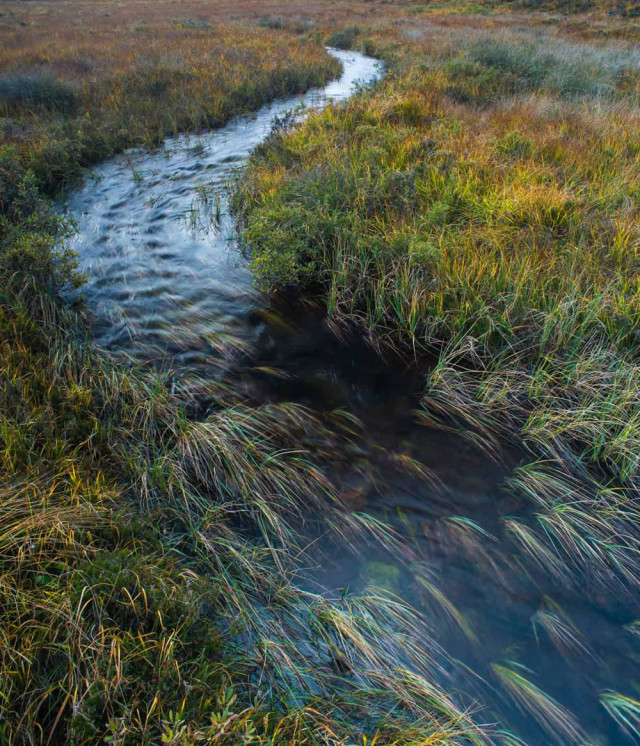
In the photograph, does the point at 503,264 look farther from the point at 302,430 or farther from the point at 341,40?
the point at 341,40

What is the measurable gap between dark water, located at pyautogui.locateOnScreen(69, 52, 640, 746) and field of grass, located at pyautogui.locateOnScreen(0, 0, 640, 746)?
18cm

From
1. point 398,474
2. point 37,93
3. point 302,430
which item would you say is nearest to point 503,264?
point 398,474

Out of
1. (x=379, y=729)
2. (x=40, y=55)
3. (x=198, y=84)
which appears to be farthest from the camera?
(x=40, y=55)

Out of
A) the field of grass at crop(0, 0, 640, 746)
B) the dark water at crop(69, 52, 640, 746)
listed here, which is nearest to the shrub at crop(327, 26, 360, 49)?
the field of grass at crop(0, 0, 640, 746)

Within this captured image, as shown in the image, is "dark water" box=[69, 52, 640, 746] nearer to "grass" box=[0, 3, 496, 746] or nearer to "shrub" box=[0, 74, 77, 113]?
"grass" box=[0, 3, 496, 746]

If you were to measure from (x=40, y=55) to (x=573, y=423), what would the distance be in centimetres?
2001

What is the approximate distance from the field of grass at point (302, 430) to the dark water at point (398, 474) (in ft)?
0.59

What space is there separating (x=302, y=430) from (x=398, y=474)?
89cm

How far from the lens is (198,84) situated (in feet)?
41.2

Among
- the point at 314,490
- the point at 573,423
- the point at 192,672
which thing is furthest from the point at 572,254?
the point at 192,672

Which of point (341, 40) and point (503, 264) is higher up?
point (341, 40)

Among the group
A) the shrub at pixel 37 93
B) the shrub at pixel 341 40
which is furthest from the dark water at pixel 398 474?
the shrub at pixel 341 40

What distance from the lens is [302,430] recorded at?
3.76 m

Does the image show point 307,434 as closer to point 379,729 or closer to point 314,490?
point 314,490
